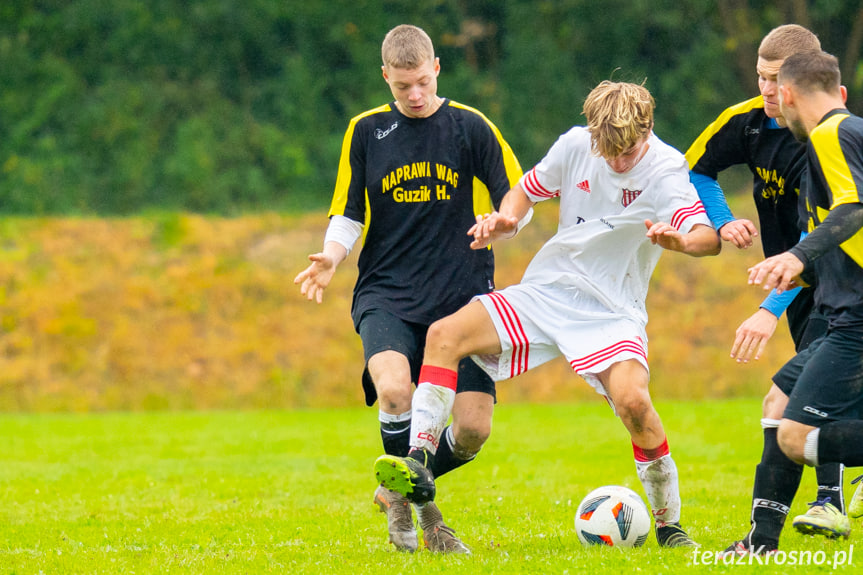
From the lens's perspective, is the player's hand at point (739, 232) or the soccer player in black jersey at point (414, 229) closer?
the player's hand at point (739, 232)

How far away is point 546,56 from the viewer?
25.6 meters

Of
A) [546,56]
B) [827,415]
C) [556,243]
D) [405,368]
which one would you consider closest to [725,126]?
[556,243]

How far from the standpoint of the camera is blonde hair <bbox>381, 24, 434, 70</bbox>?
564cm

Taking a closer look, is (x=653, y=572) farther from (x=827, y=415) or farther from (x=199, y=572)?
(x=199, y=572)

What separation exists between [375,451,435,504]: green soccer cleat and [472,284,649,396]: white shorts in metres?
0.85

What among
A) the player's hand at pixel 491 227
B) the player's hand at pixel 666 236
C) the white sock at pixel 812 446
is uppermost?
the player's hand at pixel 491 227

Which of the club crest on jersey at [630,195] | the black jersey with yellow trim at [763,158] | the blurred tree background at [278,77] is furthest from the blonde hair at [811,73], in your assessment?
the blurred tree background at [278,77]

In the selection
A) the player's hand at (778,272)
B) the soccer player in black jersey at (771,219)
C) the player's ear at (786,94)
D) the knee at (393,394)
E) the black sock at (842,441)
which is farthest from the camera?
the knee at (393,394)

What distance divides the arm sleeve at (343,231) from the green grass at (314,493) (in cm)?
164

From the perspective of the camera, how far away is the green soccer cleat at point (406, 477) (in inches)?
192

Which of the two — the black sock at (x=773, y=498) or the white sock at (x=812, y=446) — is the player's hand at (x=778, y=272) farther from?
the black sock at (x=773, y=498)

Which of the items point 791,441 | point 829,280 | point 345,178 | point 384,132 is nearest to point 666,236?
point 829,280

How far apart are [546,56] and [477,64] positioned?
2127mm

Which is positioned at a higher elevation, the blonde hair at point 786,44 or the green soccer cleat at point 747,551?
the blonde hair at point 786,44
